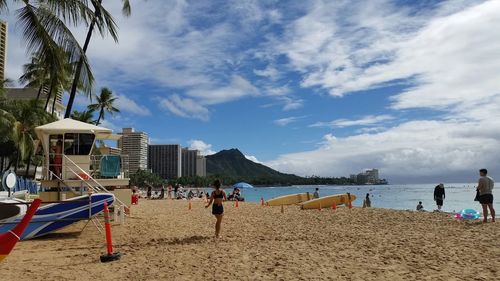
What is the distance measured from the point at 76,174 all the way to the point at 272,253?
7747mm

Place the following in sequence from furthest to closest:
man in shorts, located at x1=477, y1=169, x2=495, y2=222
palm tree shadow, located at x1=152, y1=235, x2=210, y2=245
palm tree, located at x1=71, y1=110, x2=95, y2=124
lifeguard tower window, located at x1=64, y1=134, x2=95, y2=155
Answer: palm tree, located at x1=71, y1=110, x2=95, y2=124 < lifeguard tower window, located at x1=64, y1=134, x2=95, y2=155 < man in shorts, located at x1=477, y1=169, x2=495, y2=222 < palm tree shadow, located at x1=152, y1=235, x2=210, y2=245

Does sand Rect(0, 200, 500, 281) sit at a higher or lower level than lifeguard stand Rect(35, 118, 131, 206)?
lower

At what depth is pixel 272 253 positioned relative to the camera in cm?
925

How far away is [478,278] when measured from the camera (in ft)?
22.7

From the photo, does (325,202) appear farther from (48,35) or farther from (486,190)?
(48,35)

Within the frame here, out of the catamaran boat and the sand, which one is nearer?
the sand

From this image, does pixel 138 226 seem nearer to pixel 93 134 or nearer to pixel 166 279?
pixel 93 134

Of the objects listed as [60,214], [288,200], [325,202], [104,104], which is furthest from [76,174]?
[104,104]

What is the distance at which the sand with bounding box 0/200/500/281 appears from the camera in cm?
746

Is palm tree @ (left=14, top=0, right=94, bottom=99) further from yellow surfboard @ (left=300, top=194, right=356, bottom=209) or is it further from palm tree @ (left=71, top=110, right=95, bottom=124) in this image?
palm tree @ (left=71, top=110, right=95, bottom=124)

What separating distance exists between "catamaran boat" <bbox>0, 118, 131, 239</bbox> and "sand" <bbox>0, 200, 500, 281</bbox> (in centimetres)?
76

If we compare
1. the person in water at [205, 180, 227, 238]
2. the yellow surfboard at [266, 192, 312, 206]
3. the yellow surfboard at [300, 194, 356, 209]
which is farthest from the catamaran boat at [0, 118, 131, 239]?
the yellow surfboard at [266, 192, 312, 206]

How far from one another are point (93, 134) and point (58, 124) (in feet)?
3.88

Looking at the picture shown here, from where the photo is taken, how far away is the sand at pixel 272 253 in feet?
24.5
